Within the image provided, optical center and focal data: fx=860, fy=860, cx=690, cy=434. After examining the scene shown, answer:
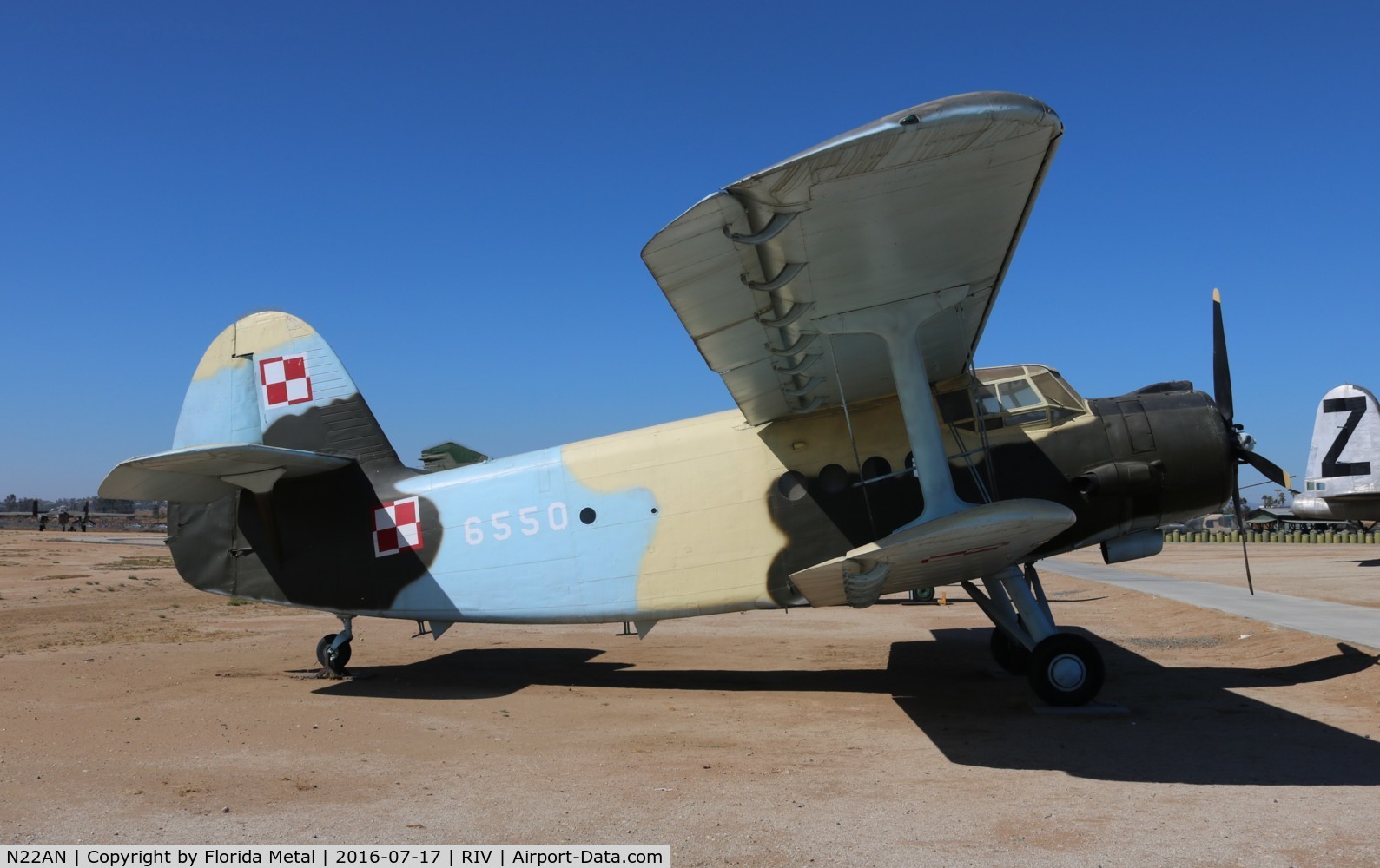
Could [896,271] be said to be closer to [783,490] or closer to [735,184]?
[735,184]

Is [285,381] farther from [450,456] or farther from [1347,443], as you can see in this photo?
[1347,443]

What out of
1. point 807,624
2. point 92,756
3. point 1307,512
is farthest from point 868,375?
point 1307,512

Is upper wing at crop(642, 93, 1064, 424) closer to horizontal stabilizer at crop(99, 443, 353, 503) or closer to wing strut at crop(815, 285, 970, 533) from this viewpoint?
wing strut at crop(815, 285, 970, 533)

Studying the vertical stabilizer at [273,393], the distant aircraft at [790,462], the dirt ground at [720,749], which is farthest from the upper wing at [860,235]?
the vertical stabilizer at [273,393]

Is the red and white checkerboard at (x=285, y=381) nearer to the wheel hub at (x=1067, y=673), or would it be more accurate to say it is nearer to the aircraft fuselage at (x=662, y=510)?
the aircraft fuselage at (x=662, y=510)

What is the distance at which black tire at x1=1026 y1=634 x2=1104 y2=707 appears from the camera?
7621mm

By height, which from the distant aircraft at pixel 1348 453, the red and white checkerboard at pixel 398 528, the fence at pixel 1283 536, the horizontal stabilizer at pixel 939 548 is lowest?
the fence at pixel 1283 536

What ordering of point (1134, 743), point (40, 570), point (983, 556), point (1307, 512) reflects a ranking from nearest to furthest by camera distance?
point (1134, 743), point (983, 556), point (40, 570), point (1307, 512)

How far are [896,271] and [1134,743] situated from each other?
4.01m

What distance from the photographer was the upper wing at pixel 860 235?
4512 millimetres

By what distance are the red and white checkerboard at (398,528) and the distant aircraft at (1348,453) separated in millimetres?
29010

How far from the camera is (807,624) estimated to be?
1595cm

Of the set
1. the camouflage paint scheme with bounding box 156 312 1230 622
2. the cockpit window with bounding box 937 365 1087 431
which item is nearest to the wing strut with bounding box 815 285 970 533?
the camouflage paint scheme with bounding box 156 312 1230 622

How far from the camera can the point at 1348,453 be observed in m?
27.5
